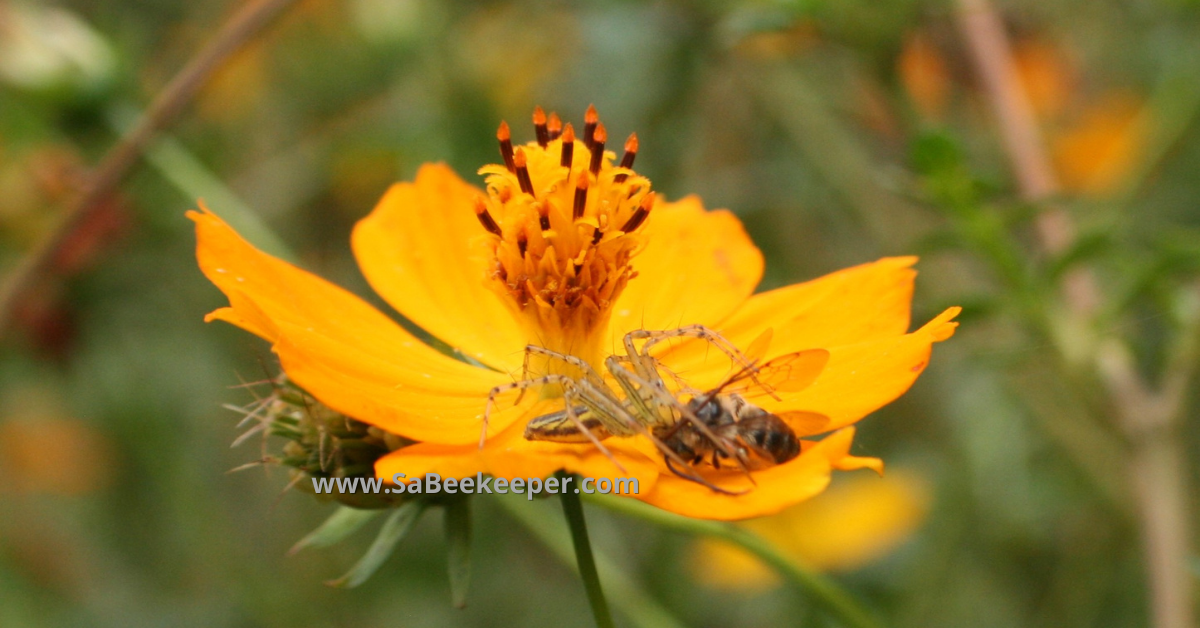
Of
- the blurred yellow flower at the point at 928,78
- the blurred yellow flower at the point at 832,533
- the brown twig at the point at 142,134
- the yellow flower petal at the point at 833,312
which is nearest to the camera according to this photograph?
the yellow flower petal at the point at 833,312

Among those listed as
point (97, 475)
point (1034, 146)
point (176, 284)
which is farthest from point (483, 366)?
point (97, 475)

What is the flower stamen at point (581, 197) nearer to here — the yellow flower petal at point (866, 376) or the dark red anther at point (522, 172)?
the dark red anther at point (522, 172)

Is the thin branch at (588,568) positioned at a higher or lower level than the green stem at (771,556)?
lower

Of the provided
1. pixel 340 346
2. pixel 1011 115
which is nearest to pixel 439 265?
pixel 340 346

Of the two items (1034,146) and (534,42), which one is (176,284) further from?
(1034,146)

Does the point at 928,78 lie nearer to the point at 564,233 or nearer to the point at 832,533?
the point at 832,533

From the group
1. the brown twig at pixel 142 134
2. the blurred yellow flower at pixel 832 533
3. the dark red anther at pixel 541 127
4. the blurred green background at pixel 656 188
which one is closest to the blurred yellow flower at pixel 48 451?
the blurred green background at pixel 656 188
